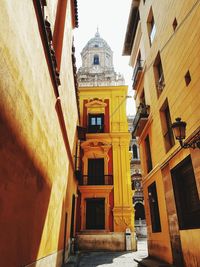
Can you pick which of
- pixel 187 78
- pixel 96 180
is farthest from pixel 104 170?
pixel 187 78

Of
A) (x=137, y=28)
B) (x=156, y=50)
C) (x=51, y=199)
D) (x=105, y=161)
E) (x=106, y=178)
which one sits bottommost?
(x=51, y=199)

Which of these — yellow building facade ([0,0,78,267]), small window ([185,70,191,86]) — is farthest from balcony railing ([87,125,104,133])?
yellow building facade ([0,0,78,267])

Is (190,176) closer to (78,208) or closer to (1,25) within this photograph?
(1,25)

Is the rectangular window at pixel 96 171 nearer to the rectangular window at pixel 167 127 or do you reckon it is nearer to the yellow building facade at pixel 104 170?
the yellow building facade at pixel 104 170

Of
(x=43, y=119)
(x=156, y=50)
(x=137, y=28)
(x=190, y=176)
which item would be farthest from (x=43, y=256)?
(x=137, y=28)

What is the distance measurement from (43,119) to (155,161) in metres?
6.47

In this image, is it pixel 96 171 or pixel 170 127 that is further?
pixel 96 171

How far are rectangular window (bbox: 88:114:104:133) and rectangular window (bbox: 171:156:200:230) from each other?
11.6 metres

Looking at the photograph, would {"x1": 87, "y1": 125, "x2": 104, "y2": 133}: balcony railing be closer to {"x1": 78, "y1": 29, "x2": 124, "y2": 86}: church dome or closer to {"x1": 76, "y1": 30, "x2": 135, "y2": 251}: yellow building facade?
{"x1": 76, "y1": 30, "x2": 135, "y2": 251}: yellow building facade

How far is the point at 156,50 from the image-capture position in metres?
10.4

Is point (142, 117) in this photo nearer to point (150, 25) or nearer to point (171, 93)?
point (171, 93)

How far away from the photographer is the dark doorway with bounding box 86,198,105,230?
1588 centimetres

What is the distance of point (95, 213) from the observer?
Result: 16.3 m

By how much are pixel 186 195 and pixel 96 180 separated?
10553 millimetres
